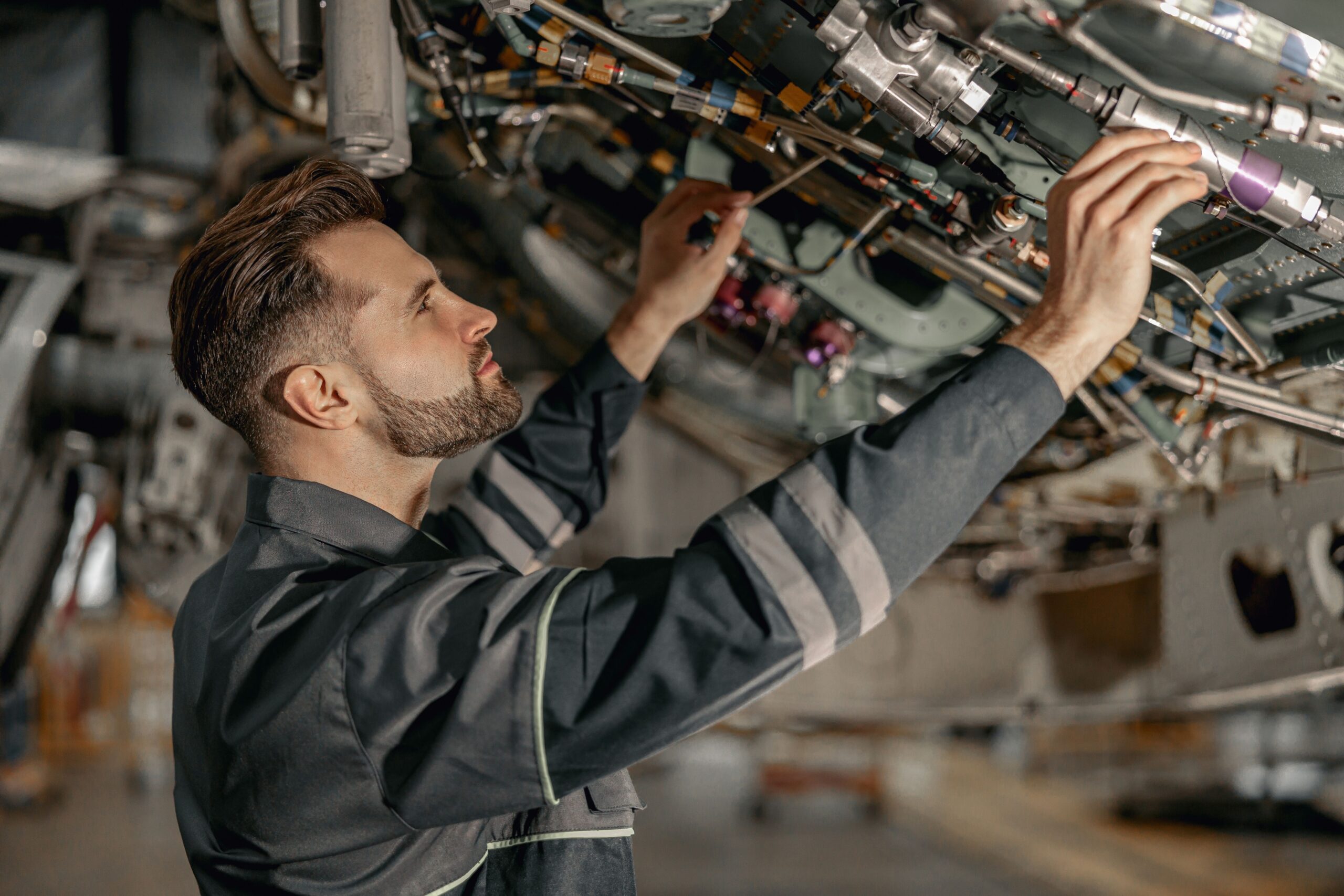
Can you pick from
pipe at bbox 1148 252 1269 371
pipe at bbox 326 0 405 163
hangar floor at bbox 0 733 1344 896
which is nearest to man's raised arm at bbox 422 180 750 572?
pipe at bbox 326 0 405 163

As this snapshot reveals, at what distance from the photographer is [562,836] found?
46.3 inches

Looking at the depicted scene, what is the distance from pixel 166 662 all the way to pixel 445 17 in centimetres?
1225

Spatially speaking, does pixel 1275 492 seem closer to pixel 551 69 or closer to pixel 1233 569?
pixel 1233 569

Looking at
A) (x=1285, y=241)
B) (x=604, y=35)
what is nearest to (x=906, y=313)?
(x=1285, y=241)

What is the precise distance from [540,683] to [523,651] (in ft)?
0.11

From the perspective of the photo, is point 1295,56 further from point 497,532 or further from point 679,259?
point 497,532

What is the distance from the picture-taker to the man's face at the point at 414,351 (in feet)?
4.00

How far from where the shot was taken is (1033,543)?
117 inches

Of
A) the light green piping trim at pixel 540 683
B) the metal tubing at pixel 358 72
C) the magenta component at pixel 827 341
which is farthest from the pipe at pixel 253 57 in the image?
the light green piping trim at pixel 540 683

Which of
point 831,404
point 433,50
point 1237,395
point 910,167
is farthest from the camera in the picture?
point 831,404

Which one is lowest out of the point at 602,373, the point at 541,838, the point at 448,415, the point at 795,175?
the point at 541,838

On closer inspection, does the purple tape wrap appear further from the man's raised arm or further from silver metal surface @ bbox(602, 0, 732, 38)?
the man's raised arm

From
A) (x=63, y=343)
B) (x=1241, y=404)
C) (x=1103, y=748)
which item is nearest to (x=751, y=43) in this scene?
(x=1241, y=404)

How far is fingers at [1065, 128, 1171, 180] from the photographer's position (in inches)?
39.1
